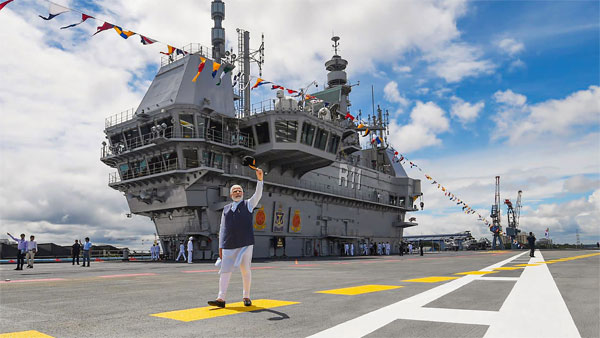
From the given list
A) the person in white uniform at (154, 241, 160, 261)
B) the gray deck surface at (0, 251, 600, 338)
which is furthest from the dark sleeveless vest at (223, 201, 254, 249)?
the person in white uniform at (154, 241, 160, 261)

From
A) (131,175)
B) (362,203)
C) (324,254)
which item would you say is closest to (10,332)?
(131,175)

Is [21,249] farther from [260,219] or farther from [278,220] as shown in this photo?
[278,220]

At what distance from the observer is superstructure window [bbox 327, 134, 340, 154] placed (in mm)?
41875

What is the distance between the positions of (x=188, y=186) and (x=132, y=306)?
1087 inches

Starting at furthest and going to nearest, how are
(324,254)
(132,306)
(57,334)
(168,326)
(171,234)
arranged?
(324,254)
(171,234)
(132,306)
(168,326)
(57,334)

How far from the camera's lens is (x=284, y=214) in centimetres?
4078

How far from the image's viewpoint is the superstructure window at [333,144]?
41.9 m

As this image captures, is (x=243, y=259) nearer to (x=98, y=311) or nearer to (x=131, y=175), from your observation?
(x=98, y=311)

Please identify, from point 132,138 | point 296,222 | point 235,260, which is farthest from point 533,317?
point 132,138

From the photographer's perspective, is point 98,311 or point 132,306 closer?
point 98,311

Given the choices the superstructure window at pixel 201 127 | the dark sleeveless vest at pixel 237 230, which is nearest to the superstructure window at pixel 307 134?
the superstructure window at pixel 201 127

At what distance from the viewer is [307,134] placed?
3878cm

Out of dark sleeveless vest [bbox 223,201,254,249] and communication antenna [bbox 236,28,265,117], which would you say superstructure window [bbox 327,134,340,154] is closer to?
communication antenna [bbox 236,28,265,117]

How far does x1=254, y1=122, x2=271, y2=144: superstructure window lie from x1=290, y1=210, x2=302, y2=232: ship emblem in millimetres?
8716
